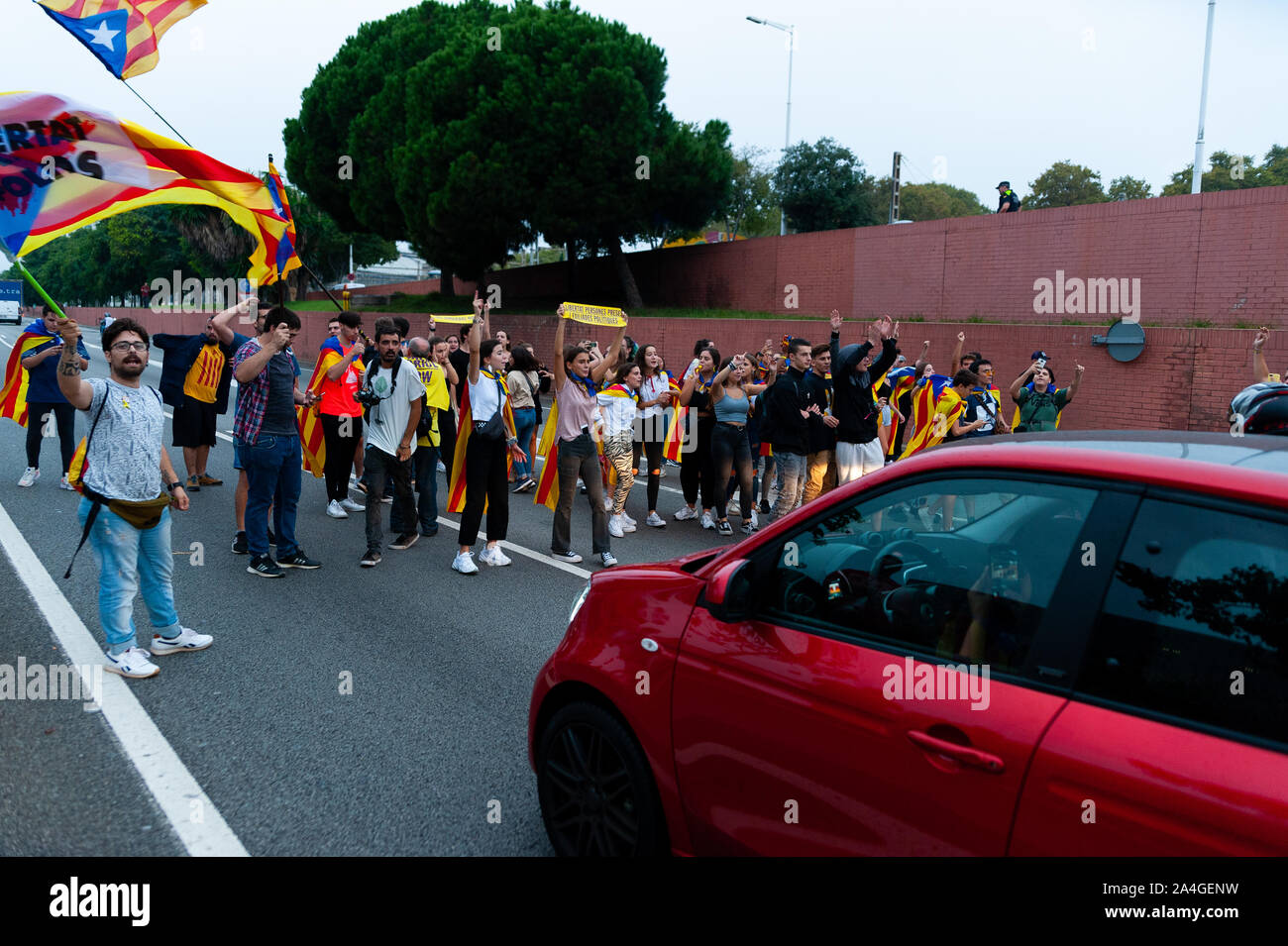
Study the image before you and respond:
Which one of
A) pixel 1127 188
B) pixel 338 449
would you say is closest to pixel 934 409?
pixel 338 449

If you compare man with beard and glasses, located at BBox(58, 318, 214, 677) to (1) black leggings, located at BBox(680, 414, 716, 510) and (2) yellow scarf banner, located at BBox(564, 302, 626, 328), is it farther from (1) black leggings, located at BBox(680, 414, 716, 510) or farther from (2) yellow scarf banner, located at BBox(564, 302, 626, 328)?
(1) black leggings, located at BBox(680, 414, 716, 510)

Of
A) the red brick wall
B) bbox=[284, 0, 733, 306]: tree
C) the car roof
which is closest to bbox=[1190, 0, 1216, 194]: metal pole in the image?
the red brick wall

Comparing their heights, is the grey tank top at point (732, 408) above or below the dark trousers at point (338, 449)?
above

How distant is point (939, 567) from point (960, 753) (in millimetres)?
593

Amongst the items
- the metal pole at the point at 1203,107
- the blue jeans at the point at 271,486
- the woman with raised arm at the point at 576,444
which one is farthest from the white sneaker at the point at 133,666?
the metal pole at the point at 1203,107

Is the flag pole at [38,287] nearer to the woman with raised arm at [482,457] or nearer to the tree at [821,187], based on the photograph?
the woman with raised arm at [482,457]

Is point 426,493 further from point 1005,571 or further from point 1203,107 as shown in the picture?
point 1203,107

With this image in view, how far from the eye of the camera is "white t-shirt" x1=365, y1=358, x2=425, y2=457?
791cm

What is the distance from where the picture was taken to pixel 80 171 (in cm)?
634

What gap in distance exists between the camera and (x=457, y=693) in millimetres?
5098

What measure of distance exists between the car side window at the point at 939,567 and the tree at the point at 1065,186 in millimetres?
46364

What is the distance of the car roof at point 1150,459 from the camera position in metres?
2.04
